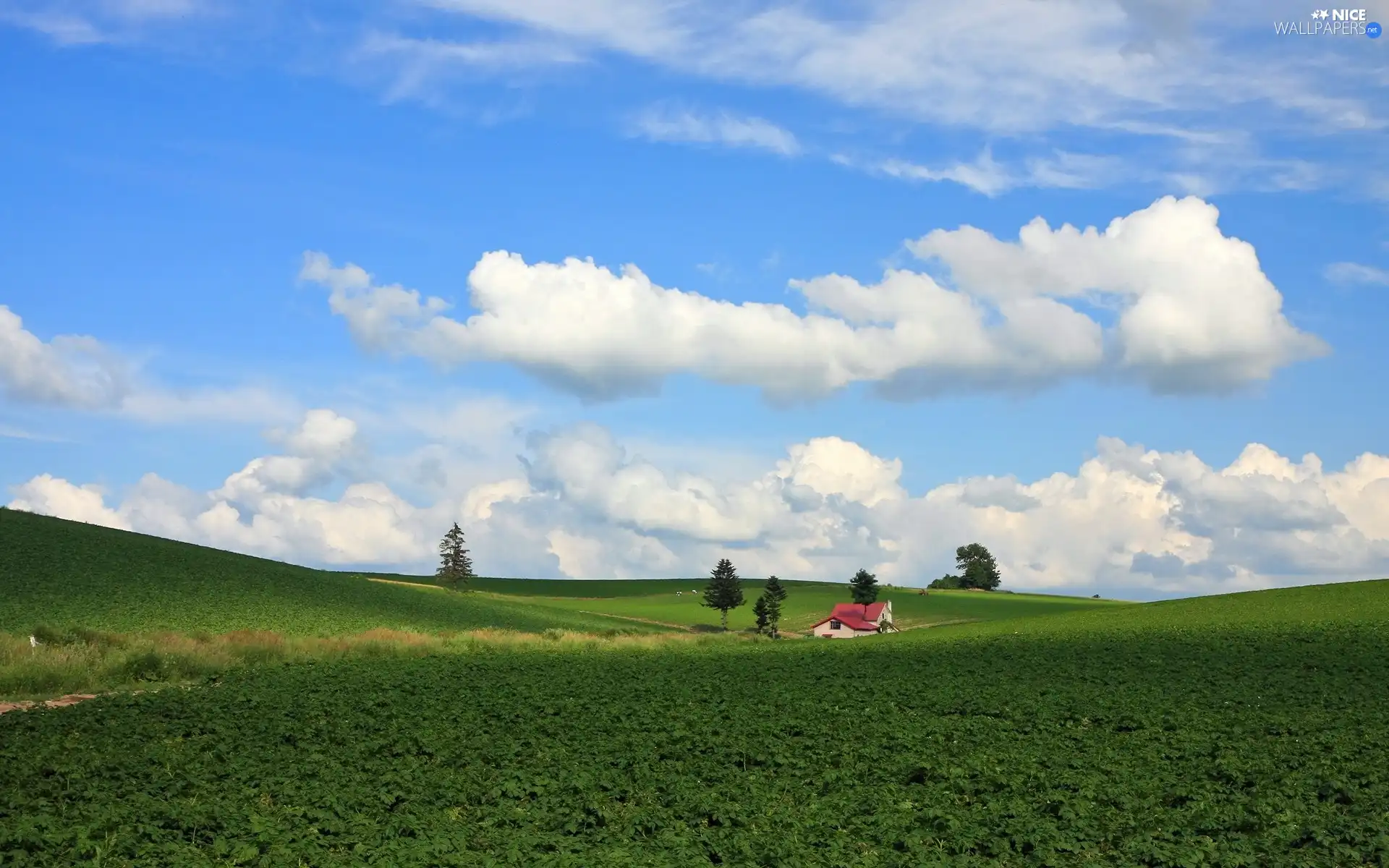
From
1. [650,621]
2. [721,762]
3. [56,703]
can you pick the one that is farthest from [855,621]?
[721,762]

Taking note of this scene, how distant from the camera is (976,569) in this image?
180 meters

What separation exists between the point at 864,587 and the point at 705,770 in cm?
11799

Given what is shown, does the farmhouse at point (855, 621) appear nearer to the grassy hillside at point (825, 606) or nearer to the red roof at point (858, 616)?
the red roof at point (858, 616)

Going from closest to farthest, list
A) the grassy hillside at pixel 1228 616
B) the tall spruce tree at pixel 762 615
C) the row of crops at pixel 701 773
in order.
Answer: the row of crops at pixel 701 773, the grassy hillside at pixel 1228 616, the tall spruce tree at pixel 762 615

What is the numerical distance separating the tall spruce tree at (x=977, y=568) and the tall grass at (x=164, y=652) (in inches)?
5242

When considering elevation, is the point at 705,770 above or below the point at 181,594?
below

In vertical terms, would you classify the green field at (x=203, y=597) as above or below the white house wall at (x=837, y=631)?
above

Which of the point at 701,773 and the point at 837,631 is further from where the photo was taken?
the point at 837,631

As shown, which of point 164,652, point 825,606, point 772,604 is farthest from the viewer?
point 825,606

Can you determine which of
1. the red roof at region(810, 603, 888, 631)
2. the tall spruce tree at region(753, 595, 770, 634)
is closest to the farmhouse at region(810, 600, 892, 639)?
the red roof at region(810, 603, 888, 631)

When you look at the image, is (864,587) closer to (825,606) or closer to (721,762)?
(825,606)

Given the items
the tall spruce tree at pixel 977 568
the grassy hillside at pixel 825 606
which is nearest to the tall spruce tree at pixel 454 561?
the grassy hillside at pixel 825 606

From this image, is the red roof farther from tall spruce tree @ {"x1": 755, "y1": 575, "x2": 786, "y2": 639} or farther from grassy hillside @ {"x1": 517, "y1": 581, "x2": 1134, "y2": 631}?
tall spruce tree @ {"x1": 755, "y1": 575, "x2": 786, "y2": 639}

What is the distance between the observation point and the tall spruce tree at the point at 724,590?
126m
